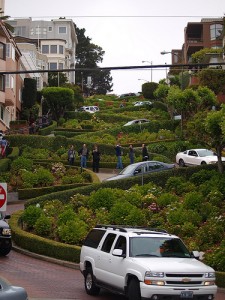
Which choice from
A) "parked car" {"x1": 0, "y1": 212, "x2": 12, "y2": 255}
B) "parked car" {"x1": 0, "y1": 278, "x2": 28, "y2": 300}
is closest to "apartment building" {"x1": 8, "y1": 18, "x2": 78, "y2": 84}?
"parked car" {"x1": 0, "y1": 212, "x2": 12, "y2": 255}

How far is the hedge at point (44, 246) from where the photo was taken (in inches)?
802

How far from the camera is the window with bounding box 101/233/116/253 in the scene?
15.0 m

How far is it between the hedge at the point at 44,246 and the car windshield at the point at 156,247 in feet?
19.6

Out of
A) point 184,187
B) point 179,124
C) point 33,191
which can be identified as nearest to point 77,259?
point 184,187

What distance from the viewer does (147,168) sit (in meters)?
33.8

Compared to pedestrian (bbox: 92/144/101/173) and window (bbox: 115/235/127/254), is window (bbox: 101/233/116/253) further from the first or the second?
pedestrian (bbox: 92/144/101/173)

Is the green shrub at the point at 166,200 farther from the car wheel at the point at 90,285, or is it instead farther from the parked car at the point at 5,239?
the car wheel at the point at 90,285

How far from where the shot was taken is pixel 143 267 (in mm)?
13234

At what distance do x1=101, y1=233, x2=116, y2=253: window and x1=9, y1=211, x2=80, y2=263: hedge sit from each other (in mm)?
4978

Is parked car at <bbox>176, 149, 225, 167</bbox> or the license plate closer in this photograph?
the license plate

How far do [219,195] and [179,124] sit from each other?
3462 centimetres

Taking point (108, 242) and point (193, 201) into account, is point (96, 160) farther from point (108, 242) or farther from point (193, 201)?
point (108, 242)

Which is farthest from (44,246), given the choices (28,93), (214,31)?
(214,31)

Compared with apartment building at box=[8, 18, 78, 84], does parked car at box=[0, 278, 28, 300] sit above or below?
below
